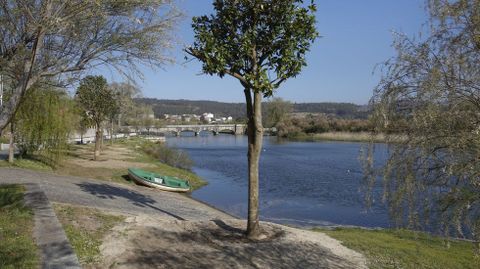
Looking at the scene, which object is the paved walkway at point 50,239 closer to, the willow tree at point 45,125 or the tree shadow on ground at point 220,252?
the tree shadow on ground at point 220,252

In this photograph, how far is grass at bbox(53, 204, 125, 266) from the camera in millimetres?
9680

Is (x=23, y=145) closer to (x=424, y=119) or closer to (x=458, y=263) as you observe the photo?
(x=458, y=263)

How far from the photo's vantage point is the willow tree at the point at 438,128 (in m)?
6.89

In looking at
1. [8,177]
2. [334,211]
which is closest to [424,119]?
[8,177]

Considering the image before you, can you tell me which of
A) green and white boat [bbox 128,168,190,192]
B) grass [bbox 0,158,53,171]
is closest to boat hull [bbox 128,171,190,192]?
green and white boat [bbox 128,168,190,192]

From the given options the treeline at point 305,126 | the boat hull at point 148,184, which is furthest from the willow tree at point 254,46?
the treeline at point 305,126

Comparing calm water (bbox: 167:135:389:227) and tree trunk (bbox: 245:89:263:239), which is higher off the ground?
tree trunk (bbox: 245:89:263:239)

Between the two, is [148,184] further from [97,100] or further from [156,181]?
[97,100]

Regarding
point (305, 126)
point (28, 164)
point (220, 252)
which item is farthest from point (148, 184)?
point (305, 126)

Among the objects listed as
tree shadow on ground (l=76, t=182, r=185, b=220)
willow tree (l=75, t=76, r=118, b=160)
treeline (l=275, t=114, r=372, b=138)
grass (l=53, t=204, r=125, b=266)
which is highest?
willow tree (l=75, t=76, r=118, b=160)

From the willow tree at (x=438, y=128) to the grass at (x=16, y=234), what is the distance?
6071mm

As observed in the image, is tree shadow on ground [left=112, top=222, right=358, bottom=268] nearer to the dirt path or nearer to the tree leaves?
the dirt path

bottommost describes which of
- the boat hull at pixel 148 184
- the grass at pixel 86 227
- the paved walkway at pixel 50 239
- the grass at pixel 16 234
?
the boat hull at pixel 148 184

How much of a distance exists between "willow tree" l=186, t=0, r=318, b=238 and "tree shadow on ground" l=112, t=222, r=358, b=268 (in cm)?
84
